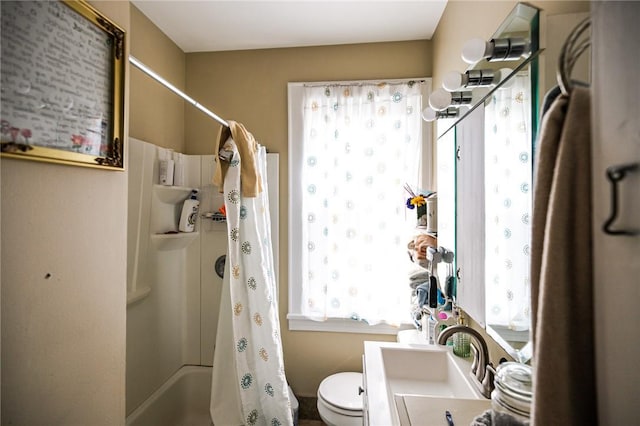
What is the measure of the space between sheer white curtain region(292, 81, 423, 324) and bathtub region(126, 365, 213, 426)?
2.88 ft

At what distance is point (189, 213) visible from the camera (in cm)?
207

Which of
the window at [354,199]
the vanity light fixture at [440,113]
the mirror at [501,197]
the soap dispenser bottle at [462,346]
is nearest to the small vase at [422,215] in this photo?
the window at [354,199]

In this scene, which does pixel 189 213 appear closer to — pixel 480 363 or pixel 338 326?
pixel 338 326

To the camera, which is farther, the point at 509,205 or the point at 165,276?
the point at 165,276

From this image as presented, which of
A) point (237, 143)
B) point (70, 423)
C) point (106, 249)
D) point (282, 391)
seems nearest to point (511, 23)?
point (237, 143)

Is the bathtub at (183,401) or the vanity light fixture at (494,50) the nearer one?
the vanity light fixture at (494,50)

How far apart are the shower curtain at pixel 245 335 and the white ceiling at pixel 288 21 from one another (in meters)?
0.83

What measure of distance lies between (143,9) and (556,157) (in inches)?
87.0

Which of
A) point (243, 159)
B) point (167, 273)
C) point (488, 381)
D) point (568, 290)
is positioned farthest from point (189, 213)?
point (568, 290)

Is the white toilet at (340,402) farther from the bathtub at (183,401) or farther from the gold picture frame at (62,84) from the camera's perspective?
the gold picture frame at (62,84)

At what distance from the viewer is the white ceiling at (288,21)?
5.78 feet

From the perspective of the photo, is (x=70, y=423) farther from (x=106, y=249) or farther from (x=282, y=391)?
(x=282, y=391)

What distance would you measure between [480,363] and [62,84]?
1.40 m

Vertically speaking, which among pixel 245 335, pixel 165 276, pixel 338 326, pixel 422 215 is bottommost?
pixel 338 326
